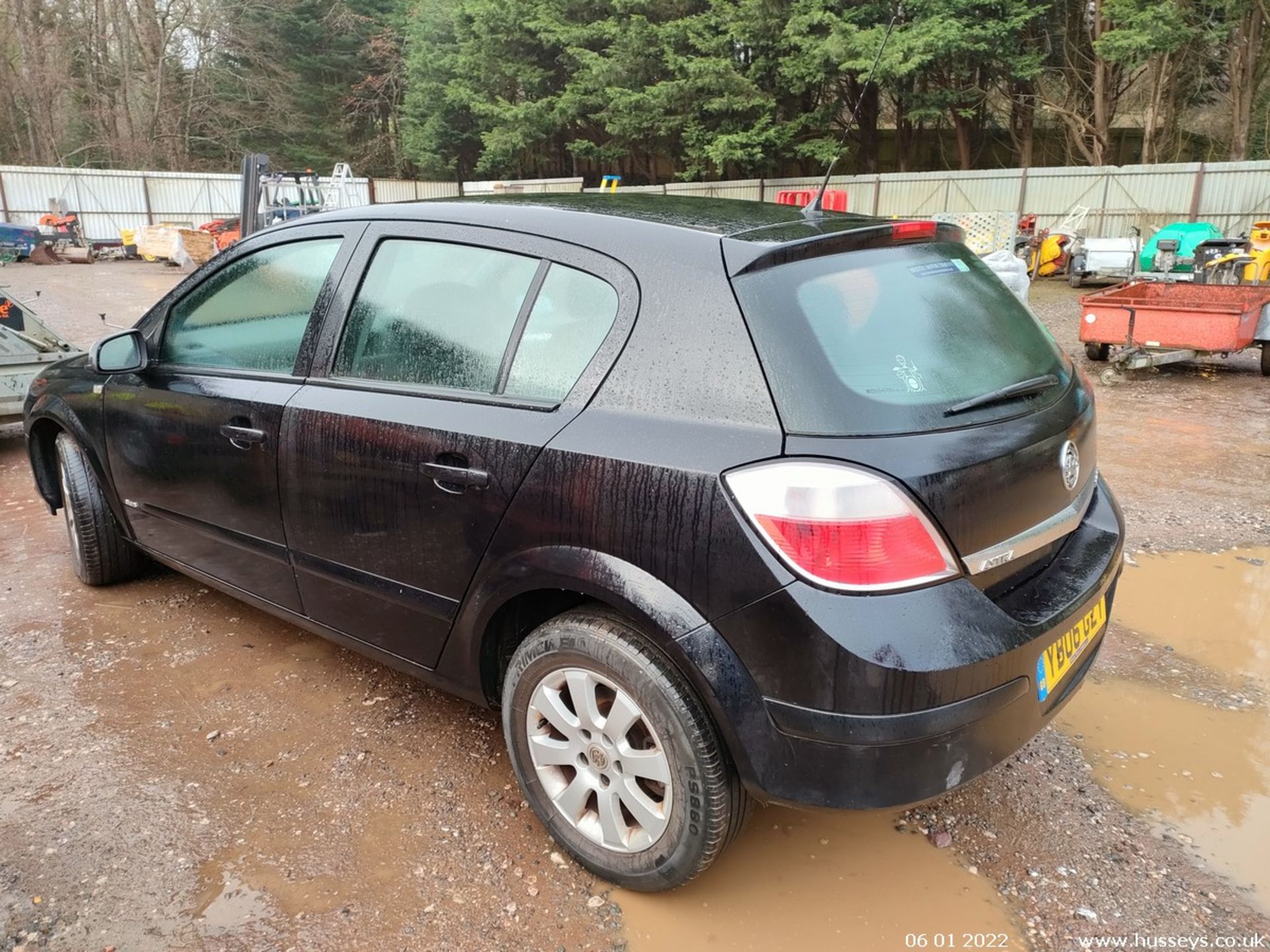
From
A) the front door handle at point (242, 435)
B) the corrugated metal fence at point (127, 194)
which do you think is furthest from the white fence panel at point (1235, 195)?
the front door handle at point (242, 435)

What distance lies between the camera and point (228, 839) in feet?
8.11

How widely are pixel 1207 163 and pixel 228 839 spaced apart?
76.8 ft

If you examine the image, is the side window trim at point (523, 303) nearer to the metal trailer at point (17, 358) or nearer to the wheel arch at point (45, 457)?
the wheel arch at point (45, 457)

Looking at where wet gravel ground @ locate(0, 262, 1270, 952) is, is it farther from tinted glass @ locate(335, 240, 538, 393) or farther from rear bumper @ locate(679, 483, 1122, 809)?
tinted glass @ locate(335, 240, 538, 393)

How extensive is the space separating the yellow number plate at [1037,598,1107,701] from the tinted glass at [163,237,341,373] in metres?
2.36

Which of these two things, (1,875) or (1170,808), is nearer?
(1,875)

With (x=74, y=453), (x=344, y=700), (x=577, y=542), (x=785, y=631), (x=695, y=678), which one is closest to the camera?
(x=785, y=631)

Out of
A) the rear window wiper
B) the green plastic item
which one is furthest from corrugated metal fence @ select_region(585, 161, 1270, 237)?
the rear window wiper

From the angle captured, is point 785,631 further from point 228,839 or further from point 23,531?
point 23,531

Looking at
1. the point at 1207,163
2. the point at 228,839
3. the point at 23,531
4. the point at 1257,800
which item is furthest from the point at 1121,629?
the point at 1207,163

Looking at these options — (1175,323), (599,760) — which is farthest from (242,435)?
(1175,323)

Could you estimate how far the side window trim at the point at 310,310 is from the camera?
2793 millimetres

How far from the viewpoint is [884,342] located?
2047mm

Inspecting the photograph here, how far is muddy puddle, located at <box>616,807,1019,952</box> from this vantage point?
7.01ft
